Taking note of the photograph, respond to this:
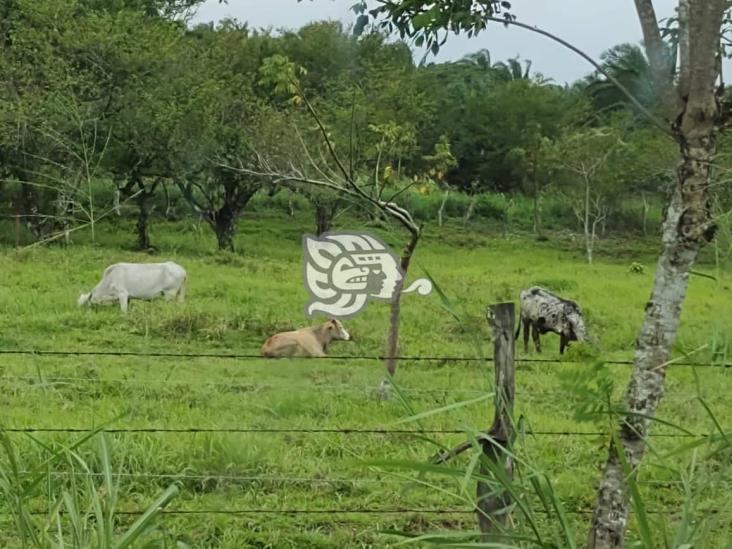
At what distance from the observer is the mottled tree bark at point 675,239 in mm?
2527

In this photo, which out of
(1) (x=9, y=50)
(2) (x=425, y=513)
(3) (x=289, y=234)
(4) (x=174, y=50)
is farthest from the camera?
(3) (x=289, y=234)

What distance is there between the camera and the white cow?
35.7 ft

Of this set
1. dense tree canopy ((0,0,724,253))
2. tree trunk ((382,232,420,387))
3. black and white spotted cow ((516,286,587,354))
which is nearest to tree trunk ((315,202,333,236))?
dense tree canopy ((0,0,724,253))

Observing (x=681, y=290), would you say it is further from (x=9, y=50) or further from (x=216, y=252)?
(x=9, y=50)

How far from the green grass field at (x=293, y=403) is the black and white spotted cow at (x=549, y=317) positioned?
30 cm

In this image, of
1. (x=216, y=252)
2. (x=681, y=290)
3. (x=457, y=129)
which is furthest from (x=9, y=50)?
(x=681, y=290)

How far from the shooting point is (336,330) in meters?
8.96

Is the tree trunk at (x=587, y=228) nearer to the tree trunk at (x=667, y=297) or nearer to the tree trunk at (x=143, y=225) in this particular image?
the tree trunk at (x=143, y=225)

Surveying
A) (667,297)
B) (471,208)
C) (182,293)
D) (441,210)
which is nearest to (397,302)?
(667,297)

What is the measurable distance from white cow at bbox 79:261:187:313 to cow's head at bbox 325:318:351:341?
2820mm

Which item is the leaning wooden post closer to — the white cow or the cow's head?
the cow's head

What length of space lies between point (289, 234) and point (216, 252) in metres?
4.61

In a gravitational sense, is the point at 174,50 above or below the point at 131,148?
above

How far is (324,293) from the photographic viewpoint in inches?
194
